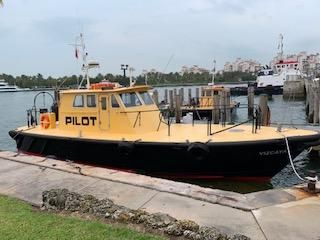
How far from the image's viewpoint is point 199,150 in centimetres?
1044

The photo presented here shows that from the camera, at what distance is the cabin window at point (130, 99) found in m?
12.1

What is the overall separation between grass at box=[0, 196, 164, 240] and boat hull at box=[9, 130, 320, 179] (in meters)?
5.48

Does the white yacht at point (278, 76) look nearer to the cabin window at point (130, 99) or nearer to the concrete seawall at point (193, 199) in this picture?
the cabin window at point (130, 99)

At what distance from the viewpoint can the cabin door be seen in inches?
476

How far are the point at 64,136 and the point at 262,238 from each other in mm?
8822

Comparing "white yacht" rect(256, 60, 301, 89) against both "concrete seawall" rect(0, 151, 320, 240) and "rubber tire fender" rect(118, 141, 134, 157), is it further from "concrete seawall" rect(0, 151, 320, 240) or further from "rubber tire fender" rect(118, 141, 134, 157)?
"concrete seawall" rect(0, 151, 320, 240)

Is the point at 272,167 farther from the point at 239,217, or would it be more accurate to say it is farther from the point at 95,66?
the point at 95,66

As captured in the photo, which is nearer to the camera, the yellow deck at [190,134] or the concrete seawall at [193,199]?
the concrete seawall at [193,199]

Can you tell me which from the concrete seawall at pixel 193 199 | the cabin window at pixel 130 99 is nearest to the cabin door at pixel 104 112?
the cabin window at pixel 130 99

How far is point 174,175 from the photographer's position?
11266 millimetres

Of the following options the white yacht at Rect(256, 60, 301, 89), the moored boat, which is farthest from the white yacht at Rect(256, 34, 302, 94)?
the moored boat

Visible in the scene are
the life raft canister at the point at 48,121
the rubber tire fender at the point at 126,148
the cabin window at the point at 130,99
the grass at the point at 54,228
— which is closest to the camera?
the grass at the point at 54,228

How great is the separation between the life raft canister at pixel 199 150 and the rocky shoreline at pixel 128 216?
15.3 ft

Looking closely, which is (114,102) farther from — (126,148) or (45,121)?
(45,121)
